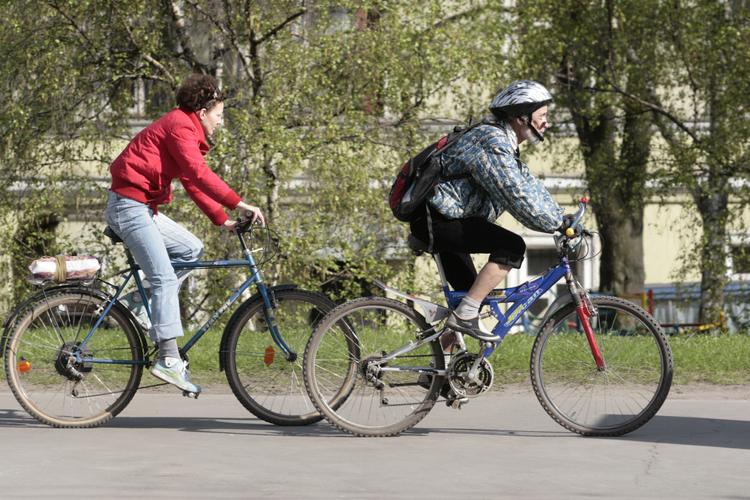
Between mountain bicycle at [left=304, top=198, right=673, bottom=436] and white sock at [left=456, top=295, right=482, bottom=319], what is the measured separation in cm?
10

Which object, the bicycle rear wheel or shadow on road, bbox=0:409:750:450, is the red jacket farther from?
shadow on road, bbox=0:409:750:450

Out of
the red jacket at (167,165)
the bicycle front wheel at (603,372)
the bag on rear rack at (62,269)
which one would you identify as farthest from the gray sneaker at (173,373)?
the bicycle front wheel at (603,372)

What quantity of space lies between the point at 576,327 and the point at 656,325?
43 centimetres

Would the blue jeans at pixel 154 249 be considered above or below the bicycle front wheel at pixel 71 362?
above

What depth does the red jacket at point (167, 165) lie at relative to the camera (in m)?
7.37

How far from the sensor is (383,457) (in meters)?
6.66

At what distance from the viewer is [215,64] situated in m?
15.9

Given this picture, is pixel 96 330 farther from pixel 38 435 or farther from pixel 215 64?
pixel 215 64

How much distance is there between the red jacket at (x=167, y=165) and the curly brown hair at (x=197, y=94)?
49mm

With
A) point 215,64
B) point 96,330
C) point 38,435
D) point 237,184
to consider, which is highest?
point 215,64

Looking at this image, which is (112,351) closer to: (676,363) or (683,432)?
(683,432)

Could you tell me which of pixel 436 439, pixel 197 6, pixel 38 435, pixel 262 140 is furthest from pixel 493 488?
pixel 197 6

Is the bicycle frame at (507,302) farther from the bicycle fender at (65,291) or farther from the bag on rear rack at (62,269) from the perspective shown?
the bag on rear rack at (62,269)

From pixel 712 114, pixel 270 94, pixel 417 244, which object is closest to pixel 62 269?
pixel 417 244
